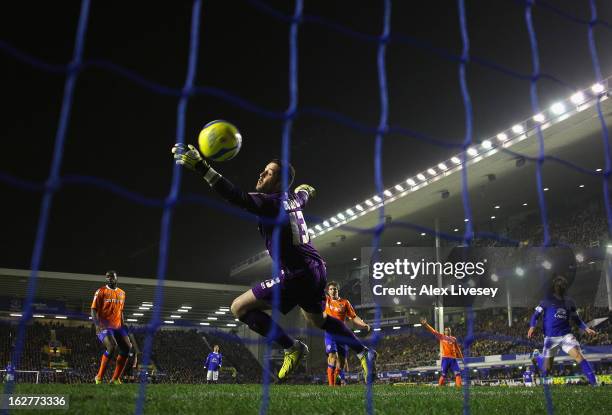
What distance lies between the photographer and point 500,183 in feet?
91.9

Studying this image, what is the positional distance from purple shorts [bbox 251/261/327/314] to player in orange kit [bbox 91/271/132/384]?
15.6 ft

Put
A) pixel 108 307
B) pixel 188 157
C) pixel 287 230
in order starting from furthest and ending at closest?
1. pixel 108 307
2. pixel 287 230
3. pixel 188 157

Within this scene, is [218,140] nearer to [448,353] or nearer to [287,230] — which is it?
[287,230]

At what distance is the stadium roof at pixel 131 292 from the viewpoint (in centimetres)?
3970

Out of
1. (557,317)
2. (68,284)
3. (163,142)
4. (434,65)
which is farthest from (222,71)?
(68,284)

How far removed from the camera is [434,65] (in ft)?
62.2

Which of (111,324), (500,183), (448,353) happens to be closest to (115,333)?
(111,324)

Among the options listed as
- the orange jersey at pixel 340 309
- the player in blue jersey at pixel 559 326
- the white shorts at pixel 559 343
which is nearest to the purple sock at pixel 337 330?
the player in blue jersey at pixel 559 326

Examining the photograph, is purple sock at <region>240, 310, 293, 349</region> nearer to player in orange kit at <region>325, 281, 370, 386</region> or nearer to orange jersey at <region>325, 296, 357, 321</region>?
player in orange kit at <region>325, 281, 370, 386</region>

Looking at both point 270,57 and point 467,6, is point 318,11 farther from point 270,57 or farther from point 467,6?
point 467,6

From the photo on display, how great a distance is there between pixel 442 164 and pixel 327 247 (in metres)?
14.1

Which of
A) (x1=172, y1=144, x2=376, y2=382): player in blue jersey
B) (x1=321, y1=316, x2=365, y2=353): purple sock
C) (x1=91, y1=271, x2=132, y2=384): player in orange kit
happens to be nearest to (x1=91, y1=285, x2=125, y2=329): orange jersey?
(x1=91, y1=271, x2=132, y2=384): player in orange kit

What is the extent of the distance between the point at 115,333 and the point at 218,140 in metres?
6.47

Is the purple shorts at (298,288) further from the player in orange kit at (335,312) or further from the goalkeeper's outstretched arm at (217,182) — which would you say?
the player in orange kit at (335,312)
